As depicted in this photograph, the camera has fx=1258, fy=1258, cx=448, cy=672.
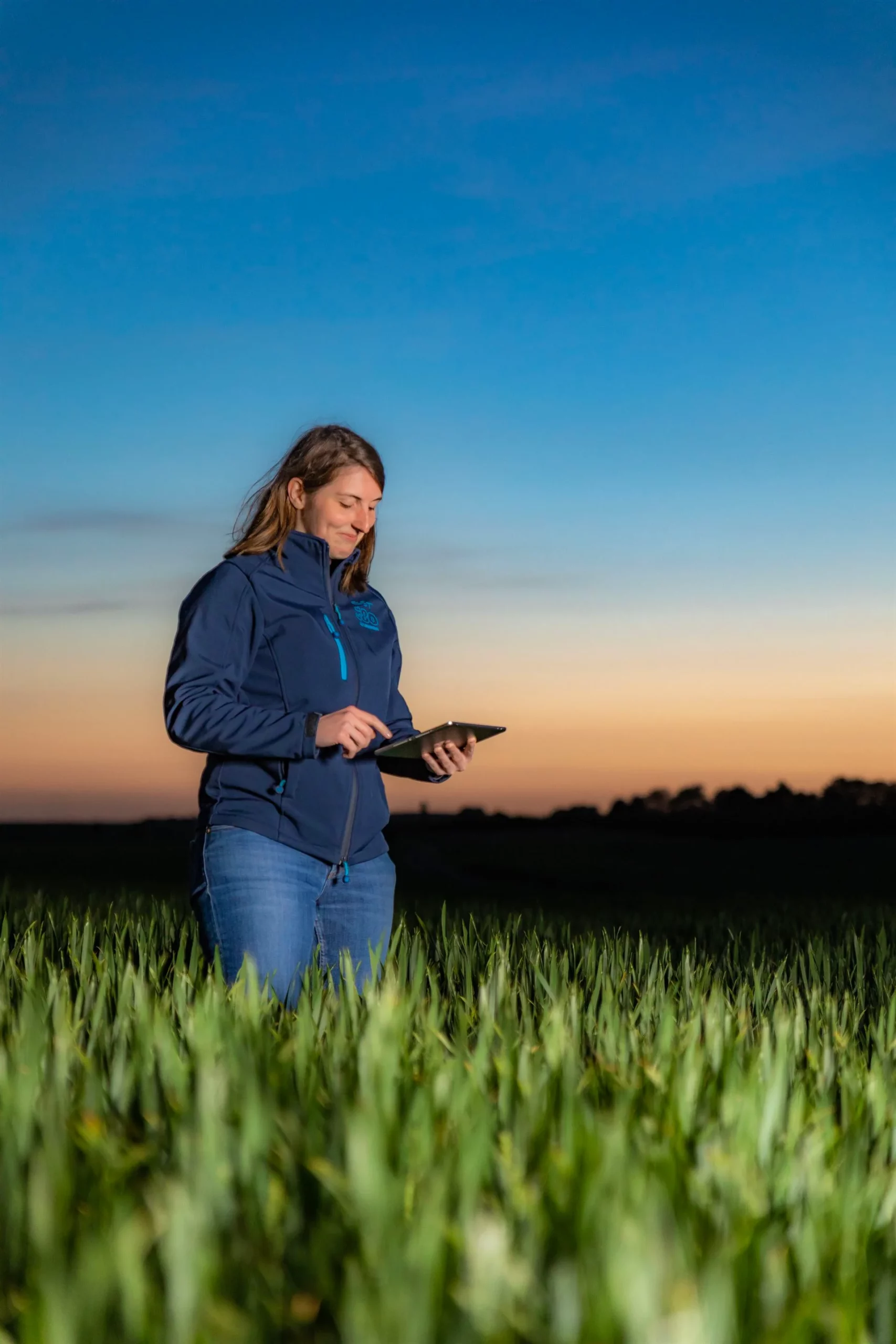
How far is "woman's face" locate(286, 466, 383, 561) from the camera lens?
11.0ft

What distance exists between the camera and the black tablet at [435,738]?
3205 millimetres

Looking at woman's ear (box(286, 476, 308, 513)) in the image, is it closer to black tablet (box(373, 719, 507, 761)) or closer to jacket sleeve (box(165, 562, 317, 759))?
jacket sleeve (box(165, 562, 317, 759))

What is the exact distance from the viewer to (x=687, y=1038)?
2727 millimetres

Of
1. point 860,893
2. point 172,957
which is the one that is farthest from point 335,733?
point 860,893

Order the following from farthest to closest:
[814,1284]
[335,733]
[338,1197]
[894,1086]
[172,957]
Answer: [172,957] < [335,733] < [894,1086] < [338,1197] < [814,1284]

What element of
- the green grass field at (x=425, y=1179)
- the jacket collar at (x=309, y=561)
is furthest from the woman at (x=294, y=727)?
the green grass field at (x=425, y=1179)

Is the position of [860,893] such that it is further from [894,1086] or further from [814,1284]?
[814,1284]

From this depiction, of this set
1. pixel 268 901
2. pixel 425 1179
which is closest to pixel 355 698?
pixel 268 901

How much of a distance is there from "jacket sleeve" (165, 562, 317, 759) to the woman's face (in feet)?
0.93

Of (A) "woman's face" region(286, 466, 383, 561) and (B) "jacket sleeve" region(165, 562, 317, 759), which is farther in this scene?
(A) "woman's face" region(286, 466, 383, 561)

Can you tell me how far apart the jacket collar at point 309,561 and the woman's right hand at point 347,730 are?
1.42 ft

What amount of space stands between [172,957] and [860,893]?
14211mm

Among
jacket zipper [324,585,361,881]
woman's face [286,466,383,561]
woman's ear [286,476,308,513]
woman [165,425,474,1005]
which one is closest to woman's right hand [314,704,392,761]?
woman [165,425,474,1005]

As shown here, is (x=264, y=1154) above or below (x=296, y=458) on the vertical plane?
below
